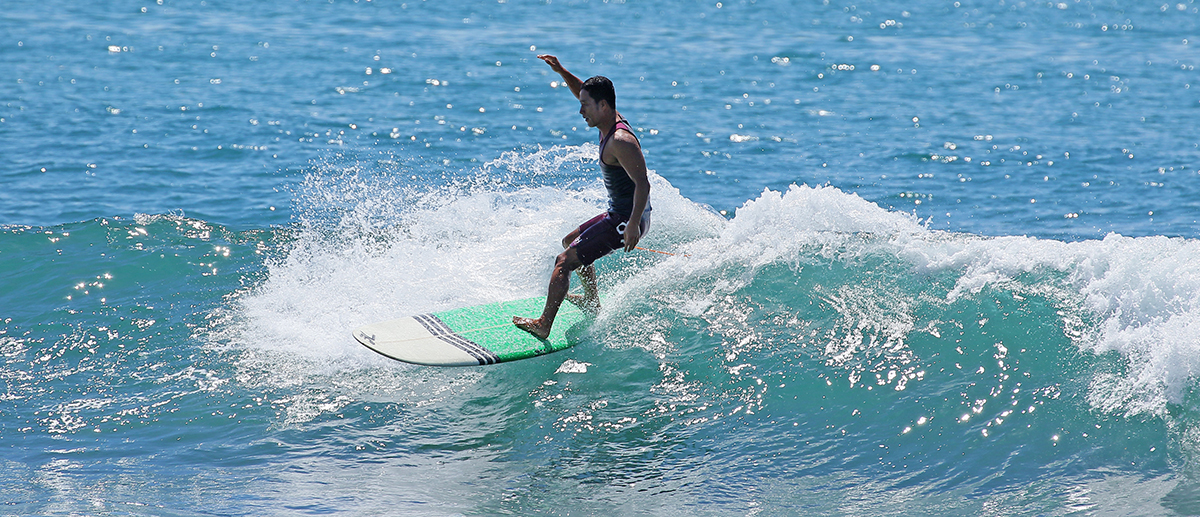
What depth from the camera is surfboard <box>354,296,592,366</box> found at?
7895 millimetres

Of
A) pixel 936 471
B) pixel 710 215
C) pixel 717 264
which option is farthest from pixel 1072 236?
pixel 936 471

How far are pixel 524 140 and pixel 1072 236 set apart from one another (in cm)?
796

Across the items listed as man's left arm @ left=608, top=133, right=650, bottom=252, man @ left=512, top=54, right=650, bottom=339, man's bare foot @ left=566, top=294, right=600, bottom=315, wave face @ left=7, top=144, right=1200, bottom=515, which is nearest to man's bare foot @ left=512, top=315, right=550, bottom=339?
man @ left=512, top=54, right=650, bottom=339

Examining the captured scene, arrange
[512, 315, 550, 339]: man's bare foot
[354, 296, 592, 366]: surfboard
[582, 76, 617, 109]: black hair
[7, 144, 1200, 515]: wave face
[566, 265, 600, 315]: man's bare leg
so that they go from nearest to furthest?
[7, 144, 1200, 515]: wave face < [582, 76, 617, 109]: black hair < [354, 296, 592, 366]: surfboard < [512, 315, 550, 339]: man's bare foot < [566, 265, 600, 315]: man's bare leg

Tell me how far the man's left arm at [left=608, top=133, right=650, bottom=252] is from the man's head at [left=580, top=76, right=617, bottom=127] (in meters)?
0.19

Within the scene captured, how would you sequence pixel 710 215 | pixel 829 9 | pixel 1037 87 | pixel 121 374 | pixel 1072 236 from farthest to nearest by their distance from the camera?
1. pixel 829 9
2. pixel 1037 87
3. pixel 1072 236
4. pixel 710 215
5. pixel 121 374

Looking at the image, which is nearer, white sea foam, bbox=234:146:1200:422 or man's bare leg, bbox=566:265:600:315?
white sea foam, bbox=234:146:1200:422

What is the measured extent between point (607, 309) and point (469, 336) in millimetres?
1365

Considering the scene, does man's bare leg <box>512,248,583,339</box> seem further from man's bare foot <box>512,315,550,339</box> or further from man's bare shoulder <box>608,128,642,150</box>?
man's bare shoulder <box>608,128,642,150</box>

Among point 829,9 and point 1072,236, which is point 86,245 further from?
point 829,9

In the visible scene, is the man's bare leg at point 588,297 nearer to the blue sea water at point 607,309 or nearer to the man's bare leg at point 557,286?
the blue sea water at point 607,309

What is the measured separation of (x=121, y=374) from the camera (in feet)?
27.4

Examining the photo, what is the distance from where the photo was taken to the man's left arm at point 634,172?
7430 millimetres

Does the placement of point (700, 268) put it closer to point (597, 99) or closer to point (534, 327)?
point (534, 327)
